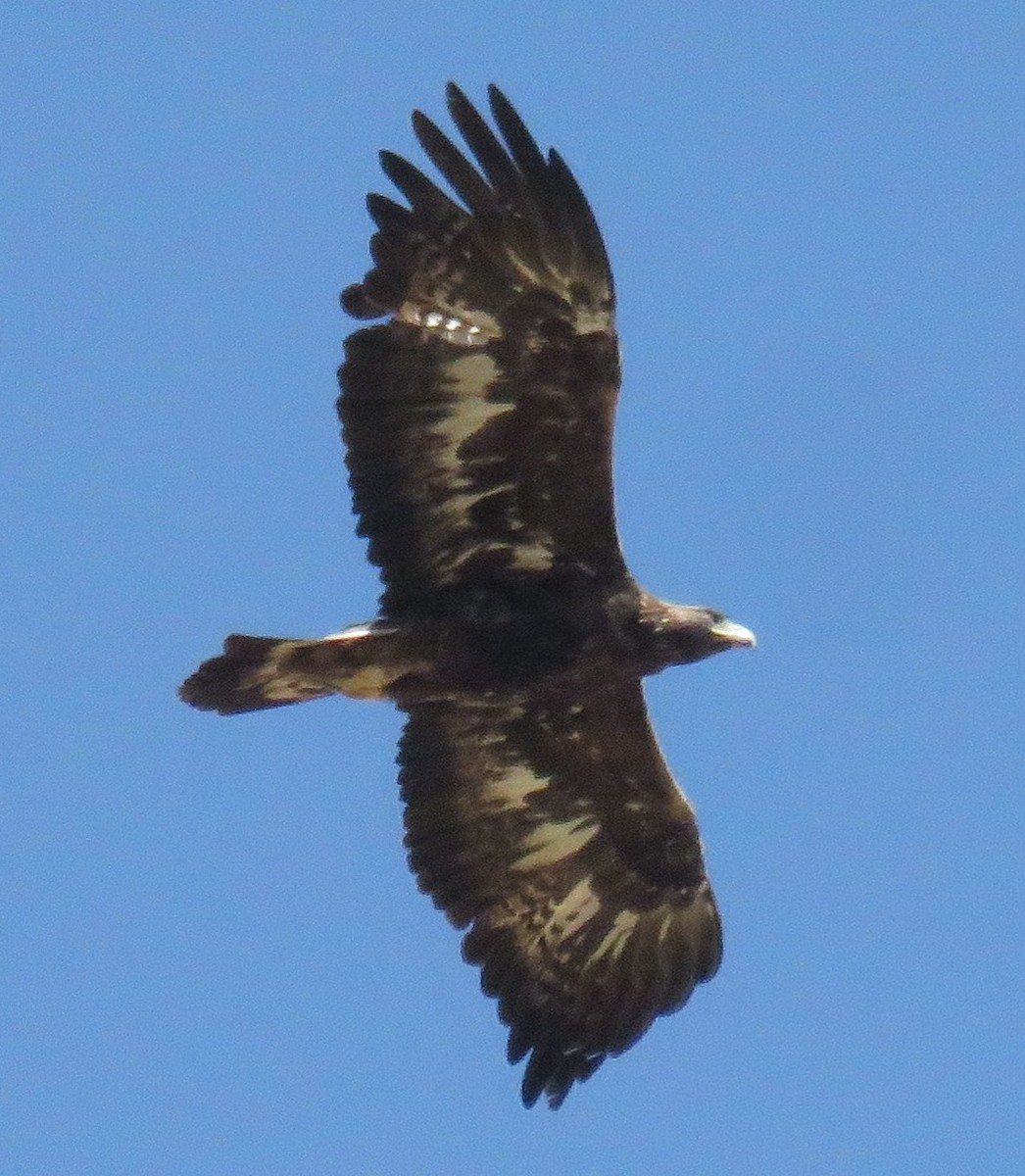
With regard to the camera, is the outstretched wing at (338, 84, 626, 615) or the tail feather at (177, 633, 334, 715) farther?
the tail feather at (177, 633, 334, 715)

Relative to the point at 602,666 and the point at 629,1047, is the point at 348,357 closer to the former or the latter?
the point at 602,666

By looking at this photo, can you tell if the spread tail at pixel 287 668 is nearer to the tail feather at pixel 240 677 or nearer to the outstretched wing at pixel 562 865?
the tail feather at pixel 240 677

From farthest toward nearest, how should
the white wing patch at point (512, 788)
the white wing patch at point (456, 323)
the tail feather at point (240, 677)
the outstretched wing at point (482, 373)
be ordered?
the white wing patch at point (512, 788) → the tail feather at point (240, 677) → the white wing patch at point (456, 323) → the outstretched wing at point (482, 373)

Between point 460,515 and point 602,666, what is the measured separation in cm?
103

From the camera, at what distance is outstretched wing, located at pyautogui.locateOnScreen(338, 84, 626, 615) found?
1280 cm

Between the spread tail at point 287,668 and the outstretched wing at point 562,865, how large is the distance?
756 millimetres

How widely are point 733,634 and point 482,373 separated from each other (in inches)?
Result: 72.6

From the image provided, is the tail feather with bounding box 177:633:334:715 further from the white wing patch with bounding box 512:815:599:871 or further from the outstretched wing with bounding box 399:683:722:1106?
the white wing patch with bounding box 512:815:599:871

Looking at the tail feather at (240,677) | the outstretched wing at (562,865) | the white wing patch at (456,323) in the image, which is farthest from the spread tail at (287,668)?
the white wing patch at (456,323)

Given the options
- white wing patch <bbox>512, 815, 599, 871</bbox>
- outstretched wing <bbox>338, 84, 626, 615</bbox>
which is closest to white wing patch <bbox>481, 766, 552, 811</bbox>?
white wing patch <bbox>512, 815, 599, 871</bbox>

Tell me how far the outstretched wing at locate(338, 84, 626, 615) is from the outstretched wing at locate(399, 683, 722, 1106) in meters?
0.99

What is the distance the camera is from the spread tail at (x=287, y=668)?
13195 millimetres

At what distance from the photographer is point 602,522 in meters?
13.4

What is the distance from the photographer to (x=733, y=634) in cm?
1358
